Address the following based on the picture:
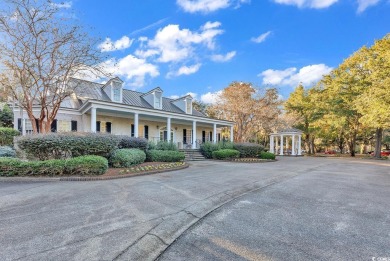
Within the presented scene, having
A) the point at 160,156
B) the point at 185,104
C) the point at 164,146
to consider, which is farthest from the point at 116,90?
the point at 160,156

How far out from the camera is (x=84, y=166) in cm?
859

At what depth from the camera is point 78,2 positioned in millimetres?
11539

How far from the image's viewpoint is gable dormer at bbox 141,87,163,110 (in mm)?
21312

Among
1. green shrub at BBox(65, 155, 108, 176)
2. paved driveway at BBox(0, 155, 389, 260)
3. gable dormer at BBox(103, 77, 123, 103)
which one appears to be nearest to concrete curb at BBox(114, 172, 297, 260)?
paved driveway at BBox(0, 155, 389, 260)

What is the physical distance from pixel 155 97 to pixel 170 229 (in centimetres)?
1859

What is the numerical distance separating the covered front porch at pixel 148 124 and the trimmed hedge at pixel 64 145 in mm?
4417

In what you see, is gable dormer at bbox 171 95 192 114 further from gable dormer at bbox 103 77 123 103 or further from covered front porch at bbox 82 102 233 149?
gable dormer at bbox 103 77 123 103

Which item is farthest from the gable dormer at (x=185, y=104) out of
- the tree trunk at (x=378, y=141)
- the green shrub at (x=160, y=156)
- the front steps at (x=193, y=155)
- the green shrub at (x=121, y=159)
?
the tree trunk at (x=378, y=141)

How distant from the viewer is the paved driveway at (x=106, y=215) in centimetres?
303

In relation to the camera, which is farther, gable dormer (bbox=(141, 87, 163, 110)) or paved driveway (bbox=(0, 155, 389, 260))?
gable dormer (bbox=(141, 87, 163, 110))

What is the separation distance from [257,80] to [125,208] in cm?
2544

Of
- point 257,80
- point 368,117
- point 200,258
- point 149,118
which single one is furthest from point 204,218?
point 257,80

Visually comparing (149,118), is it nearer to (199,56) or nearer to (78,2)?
(199,56)

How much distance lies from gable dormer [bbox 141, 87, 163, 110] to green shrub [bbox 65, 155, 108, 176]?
1293 cm
